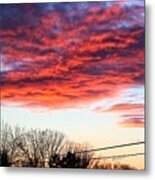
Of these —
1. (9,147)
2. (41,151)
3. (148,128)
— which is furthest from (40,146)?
(148,128)

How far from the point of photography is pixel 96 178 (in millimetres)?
1685

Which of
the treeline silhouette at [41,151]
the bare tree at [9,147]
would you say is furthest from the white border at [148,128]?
the bare tree at [9,147]

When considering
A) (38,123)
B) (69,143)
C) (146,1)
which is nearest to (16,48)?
(38,123)

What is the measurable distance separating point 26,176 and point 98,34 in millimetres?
603

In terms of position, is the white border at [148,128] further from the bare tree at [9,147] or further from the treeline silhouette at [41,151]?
the bare tree at [9,147]

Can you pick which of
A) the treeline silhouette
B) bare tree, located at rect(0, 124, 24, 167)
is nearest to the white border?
the treeline silhouette

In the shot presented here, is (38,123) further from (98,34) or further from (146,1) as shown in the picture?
(146,1)

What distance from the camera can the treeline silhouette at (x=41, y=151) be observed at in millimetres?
1674

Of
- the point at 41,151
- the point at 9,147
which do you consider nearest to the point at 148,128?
the point at 41,151

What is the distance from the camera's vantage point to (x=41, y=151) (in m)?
1.70

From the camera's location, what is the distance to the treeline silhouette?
1.67 metres

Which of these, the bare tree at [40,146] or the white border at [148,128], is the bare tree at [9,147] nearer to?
the bare tree at [40,146]

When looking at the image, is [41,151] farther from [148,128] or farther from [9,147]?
[148,128]

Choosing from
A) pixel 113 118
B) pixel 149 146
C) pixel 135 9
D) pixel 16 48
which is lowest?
pixel 149 146
